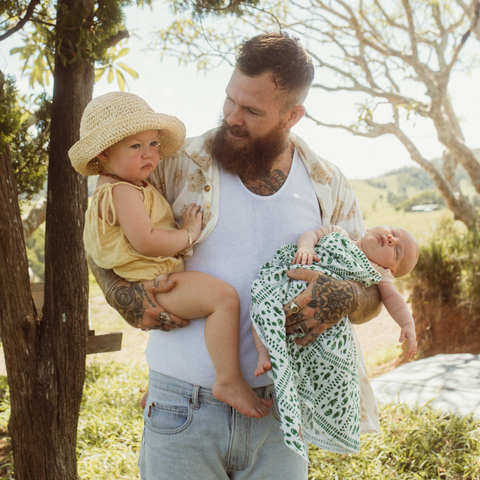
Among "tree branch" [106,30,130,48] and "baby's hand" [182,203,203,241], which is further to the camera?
"tree branch" [106,30,130,48]

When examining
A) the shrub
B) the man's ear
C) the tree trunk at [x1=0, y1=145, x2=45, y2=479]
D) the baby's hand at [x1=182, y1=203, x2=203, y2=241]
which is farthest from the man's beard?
the shrub

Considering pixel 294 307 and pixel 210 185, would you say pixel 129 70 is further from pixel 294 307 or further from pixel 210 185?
pixel 294 307

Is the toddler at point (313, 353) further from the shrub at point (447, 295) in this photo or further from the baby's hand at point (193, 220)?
the shrub at point (447, 295)

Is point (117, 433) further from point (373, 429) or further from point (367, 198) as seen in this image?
point (367, 198)

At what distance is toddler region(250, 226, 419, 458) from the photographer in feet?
4.62

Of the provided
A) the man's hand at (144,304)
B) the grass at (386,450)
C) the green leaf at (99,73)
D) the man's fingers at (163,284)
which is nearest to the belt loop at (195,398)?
the man's hand at (144,304)

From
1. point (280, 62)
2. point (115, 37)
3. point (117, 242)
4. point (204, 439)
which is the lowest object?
point (204, 439)

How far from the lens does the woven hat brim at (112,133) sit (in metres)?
1.55

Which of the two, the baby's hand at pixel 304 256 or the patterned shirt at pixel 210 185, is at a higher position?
the patterned shirt at pixel 210 185

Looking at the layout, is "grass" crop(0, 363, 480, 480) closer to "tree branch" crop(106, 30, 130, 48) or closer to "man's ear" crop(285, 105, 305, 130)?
"man's ear" crop(285, 105, 305, 130)

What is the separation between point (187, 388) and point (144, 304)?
1.14 ft

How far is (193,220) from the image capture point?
1.68 meters

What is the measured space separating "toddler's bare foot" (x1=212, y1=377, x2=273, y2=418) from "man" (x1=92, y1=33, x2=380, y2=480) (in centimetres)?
9

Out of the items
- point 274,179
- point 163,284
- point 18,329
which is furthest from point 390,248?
point 18,329
